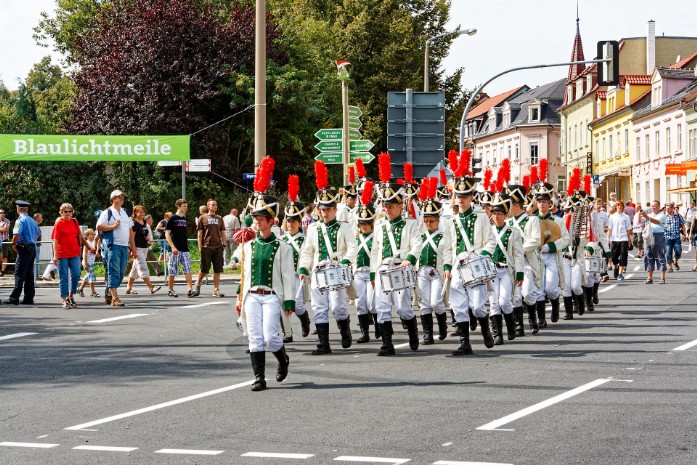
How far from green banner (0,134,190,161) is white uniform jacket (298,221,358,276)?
15.1 meters

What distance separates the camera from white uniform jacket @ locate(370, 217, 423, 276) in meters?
12.8

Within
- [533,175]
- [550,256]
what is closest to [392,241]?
[550,256]

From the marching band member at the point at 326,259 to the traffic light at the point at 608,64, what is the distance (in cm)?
1473

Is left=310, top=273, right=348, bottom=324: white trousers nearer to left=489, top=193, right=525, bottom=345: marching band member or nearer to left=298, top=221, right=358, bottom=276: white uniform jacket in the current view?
left=298, top=221, right=358, bottom=276: white uniform jacket

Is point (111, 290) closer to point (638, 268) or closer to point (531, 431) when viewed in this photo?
point (531, 431)

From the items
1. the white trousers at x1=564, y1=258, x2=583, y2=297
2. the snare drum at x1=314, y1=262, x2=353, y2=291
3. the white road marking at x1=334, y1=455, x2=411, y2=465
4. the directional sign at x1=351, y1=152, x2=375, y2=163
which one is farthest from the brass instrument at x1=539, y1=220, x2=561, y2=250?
the directional sign at x1=351, y1=152, x2=375, y2=163

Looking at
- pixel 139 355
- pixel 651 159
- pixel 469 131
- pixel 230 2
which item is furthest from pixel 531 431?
pixel 469 131

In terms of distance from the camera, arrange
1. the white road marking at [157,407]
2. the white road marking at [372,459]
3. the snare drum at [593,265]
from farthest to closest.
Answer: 1. the snare drum at [593,265]
2. the white road marking at [157,407]
3. the white road marking at [372,459]

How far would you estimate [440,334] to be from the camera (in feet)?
46.2

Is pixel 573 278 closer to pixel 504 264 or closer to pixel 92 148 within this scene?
pixel 504 264

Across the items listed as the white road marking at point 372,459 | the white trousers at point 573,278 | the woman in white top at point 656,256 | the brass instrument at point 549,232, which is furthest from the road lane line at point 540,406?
the woman in white top at point 656,256

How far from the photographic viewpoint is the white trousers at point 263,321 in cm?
1014

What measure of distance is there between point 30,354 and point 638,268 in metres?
21.8

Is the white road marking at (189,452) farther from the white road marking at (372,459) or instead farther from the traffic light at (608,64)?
the traffic light at (608,64)
